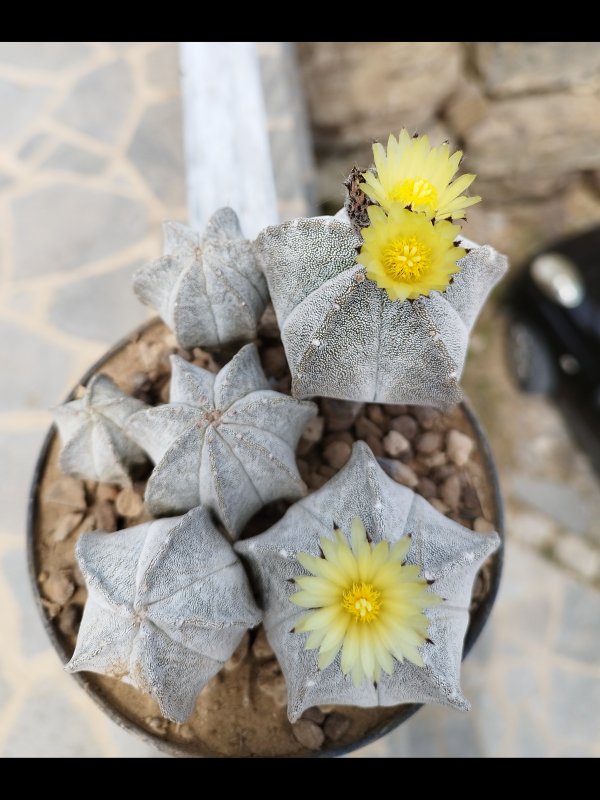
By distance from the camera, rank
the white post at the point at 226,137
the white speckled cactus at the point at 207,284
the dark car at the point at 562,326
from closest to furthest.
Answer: the white speckled cactus at the point at 207,284 → the white post at the point at 226,137 → the dark car at the point at 562,326

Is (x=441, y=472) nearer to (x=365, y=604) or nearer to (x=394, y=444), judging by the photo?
(x=394, y=444)

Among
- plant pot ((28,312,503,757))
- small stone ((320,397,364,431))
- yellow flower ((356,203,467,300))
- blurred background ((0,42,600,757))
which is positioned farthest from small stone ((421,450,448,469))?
blurred background ((0,42,600,757))

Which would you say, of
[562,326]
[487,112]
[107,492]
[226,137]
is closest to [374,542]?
[107,492]

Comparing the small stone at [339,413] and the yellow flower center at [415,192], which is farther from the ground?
the yellow flower center at [415,192]

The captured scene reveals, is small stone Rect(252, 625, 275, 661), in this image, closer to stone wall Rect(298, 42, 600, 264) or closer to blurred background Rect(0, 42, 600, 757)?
blurred background Rect(0, 42, 600, 757)

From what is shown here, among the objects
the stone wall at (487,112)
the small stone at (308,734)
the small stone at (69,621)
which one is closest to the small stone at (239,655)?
the small stone at (308,734)

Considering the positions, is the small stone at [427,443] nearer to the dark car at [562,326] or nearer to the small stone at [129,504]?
the small stone at [129,504]

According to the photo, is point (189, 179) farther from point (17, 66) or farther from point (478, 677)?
point (478, 677)

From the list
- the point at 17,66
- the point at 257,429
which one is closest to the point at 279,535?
the point at 257,429
